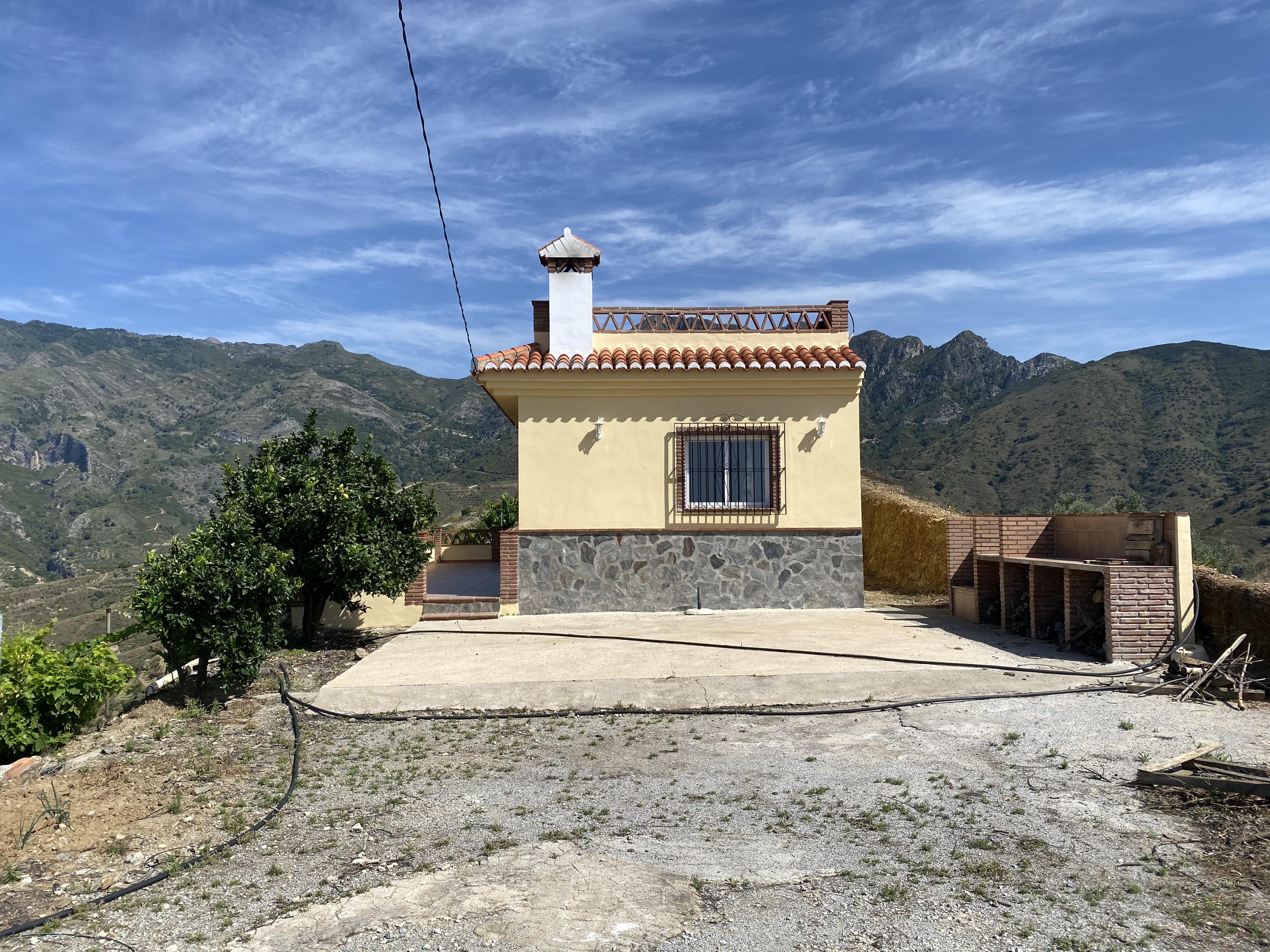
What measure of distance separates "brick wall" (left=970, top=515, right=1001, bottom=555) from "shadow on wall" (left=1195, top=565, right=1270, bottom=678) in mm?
3035

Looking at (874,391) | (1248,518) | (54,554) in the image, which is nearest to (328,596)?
(1248,518)

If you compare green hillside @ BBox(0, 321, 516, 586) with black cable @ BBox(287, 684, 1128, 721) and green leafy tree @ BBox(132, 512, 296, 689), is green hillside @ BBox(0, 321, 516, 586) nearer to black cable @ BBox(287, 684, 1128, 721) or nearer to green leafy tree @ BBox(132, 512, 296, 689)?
green leafy tree @ BBox(132, 512, 296, 689)

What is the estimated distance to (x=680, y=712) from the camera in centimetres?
794

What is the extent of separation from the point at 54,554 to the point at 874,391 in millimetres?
77990

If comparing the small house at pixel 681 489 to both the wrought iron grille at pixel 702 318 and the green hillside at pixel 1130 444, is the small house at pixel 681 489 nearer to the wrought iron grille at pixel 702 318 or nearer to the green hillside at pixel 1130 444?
the wrought iron grille at pixel 702 318

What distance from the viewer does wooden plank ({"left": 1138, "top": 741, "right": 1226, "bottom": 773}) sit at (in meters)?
5.59

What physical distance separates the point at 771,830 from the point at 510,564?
8958mm

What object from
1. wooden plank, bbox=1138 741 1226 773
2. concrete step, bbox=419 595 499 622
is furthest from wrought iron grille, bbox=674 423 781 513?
wooden plank, bbox=1138 741 1226 773

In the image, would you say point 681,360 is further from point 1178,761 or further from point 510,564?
point 1178,761

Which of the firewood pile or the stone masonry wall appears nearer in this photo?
the firewood pile

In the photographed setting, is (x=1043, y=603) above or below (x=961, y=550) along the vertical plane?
below

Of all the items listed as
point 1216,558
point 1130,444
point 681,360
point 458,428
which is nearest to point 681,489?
point 681,360

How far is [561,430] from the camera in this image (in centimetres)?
1364

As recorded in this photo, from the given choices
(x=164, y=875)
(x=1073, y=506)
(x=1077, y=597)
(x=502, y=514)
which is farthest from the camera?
(x=1073, y=506)
